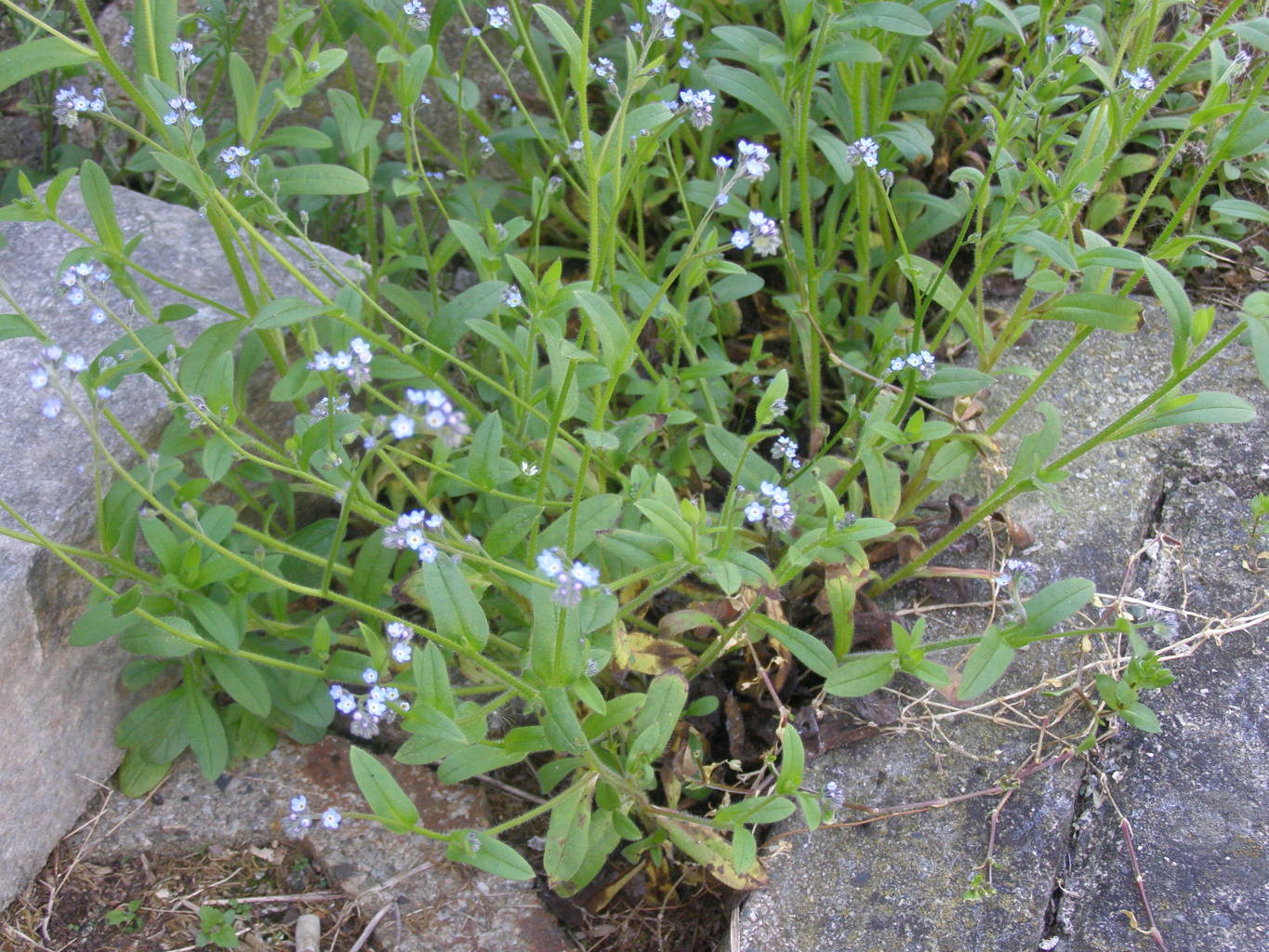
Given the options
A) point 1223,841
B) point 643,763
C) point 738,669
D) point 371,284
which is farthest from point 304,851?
point 1223,841

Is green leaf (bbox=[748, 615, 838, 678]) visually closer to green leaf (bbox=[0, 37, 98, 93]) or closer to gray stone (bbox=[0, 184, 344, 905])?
gray stone (bbox=[0, 184, 344, 905])

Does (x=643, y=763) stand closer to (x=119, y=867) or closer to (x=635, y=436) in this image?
(x=635, y=436)

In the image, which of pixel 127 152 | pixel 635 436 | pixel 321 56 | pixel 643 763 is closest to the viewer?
pixel 643 763

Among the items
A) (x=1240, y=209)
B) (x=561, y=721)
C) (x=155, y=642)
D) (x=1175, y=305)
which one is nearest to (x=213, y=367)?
(x=155, y=642)

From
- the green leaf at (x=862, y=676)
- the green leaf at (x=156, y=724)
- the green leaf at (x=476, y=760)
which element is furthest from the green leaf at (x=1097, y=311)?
the green leaf at (x=156, y=724)

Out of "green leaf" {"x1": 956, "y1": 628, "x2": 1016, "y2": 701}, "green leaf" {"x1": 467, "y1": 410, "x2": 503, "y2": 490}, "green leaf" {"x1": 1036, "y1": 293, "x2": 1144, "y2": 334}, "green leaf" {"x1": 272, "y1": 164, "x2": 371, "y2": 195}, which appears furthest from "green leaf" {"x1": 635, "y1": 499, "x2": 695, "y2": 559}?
"green leaf" {"x1": 1036, "y1": 293, "x2": 1144, "y2": 334}

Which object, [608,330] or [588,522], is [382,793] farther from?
[608,330]
